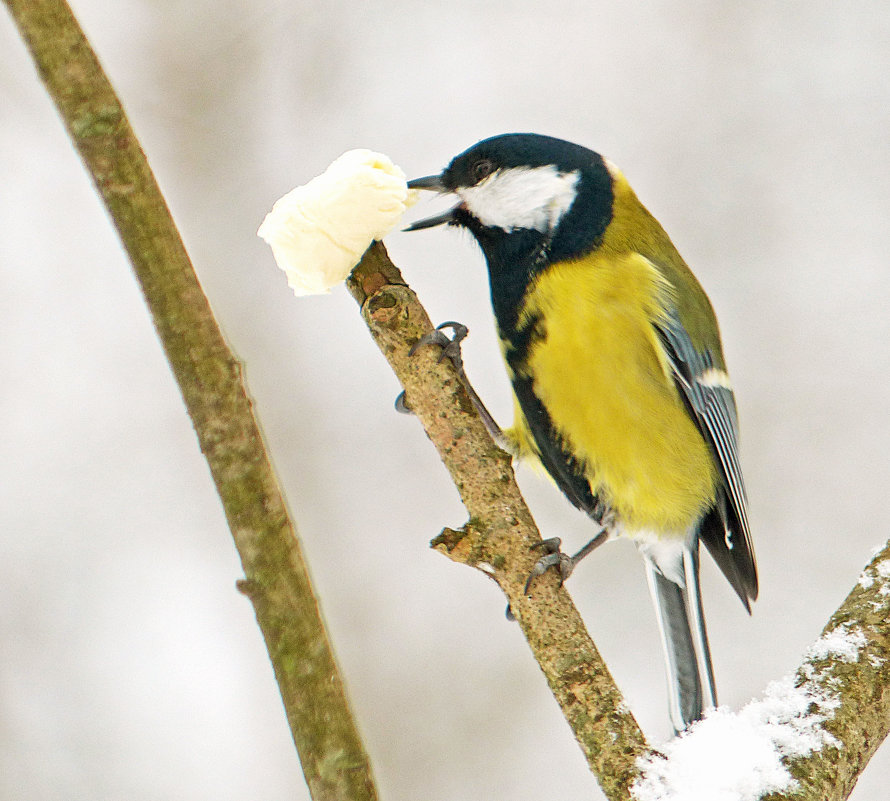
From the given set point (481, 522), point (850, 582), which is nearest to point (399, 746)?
point (850, 582)

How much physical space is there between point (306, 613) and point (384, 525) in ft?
5.29

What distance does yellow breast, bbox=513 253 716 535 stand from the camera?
1.17m

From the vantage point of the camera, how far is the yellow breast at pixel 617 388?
1.17 meters

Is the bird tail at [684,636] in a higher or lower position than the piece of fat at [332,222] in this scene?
lower

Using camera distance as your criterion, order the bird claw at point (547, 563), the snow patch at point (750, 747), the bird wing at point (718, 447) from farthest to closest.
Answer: the bird wing at point (718, 447), the bird claw at point (547, 563), the snow patch at point (750, 747)

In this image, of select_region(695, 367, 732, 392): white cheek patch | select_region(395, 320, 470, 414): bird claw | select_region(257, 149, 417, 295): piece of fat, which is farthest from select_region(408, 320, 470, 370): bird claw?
select_region(695, 367, 732, 392): white cheek patch

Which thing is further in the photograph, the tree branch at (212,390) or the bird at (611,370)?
the bird at (611,370)

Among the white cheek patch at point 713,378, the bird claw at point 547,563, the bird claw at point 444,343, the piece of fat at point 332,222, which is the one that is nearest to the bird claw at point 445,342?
the bird claw at point 444,343

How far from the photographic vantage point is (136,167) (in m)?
0.79

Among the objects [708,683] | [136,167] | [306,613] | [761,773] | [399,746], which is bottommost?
[761,773]

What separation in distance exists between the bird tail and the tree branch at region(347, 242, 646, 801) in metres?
0.39

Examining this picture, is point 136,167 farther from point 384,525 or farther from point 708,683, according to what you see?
point 384,525

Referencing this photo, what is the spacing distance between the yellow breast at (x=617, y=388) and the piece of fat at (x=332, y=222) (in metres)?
0.29

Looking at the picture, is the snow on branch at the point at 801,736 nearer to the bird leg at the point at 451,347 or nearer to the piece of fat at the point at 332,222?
the bird leg at the point at 451,347
